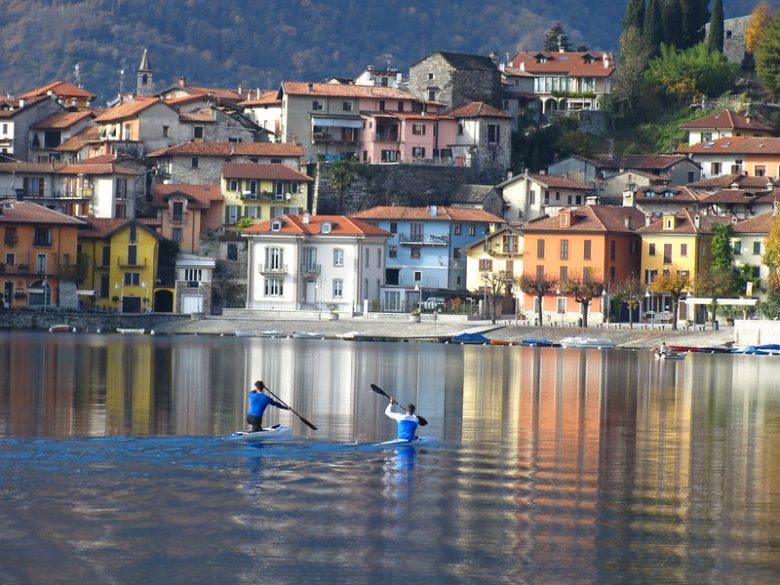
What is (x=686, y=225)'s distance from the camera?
10219cm

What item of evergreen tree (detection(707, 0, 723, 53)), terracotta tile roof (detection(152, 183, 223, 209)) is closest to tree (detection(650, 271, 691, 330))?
terracotta tile roof (detection(152, 183, 223, 209))

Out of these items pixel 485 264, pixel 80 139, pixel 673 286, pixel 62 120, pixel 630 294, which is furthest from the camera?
pixel 62 120

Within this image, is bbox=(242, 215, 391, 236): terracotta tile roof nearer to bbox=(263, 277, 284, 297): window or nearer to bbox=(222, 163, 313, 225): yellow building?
bbox=(263, 277, 284, 297): window

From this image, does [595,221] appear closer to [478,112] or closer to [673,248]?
[673,248]

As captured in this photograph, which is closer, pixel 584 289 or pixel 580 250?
pixel 584 289

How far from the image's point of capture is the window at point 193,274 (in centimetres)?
10544

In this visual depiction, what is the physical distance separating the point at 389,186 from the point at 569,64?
26.8 m

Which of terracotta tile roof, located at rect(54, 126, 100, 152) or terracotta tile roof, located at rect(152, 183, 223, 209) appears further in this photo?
terracotta tile roof, located at rect(54, 126, 100, 152)

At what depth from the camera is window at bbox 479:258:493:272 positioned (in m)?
108

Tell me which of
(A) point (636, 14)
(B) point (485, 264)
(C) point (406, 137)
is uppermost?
(A) point (636, 14)

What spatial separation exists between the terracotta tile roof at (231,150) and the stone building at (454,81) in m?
12.1

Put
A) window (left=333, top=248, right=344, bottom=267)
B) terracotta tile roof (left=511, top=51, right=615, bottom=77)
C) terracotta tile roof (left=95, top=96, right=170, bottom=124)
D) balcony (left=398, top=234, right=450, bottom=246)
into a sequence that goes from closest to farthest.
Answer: window (left=333, top=248, right=344, bottom=267)
balcony (left=398, top=234, right=450, bottom=246)
terracotta tile roof (left=95, top=96, right=170, bottom=124)
terracotta tile roof (left=511, top=51, right=615, bottom=77)

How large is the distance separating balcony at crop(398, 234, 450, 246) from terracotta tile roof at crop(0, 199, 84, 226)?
18.9 m

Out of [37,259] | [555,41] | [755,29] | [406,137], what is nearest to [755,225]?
[406,137]
